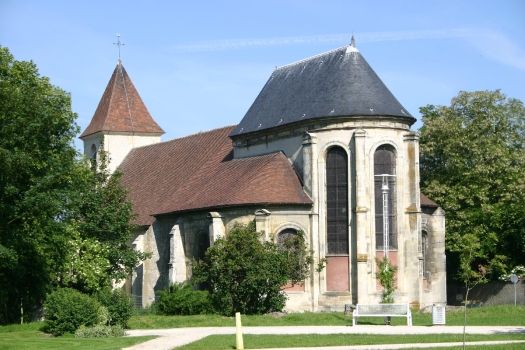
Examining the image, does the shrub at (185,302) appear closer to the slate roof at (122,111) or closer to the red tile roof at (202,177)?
the red tile roof at (202,177)

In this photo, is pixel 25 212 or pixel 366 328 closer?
pixel 366 328

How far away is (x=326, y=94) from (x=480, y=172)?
54.0ft

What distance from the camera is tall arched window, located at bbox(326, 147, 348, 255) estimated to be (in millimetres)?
43312

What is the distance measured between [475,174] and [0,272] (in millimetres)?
30099

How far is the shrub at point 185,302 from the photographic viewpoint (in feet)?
132

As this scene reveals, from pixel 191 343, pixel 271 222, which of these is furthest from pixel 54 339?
pixel 271 222

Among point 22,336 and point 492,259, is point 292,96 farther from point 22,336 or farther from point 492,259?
point 22,336

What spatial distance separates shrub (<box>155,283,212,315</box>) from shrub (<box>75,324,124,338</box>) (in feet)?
35.0

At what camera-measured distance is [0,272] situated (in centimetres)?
3828

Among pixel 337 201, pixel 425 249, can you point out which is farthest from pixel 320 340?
pixel 425 249

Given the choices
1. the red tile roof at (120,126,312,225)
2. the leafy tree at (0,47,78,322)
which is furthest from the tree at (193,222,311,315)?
the leafy tree at (0,47,78,322)

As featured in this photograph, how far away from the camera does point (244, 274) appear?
1537 inches

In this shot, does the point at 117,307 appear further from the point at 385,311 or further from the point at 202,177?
the point at 202,177

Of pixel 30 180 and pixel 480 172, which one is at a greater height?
pixel 480 172
